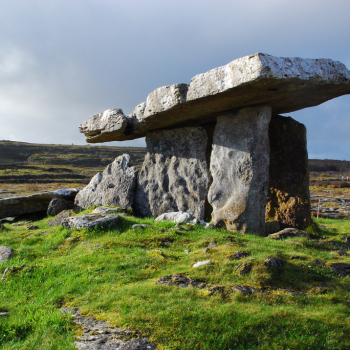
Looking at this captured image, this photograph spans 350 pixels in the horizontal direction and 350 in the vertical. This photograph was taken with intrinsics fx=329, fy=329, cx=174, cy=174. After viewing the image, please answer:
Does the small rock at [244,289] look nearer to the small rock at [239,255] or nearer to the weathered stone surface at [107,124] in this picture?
the small rock at [239,255]

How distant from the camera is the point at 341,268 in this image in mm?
6434

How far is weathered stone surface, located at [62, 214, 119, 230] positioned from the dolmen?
3125mm

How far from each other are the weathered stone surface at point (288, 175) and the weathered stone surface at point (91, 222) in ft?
19.7

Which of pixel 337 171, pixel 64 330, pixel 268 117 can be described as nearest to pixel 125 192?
pixel 268 117

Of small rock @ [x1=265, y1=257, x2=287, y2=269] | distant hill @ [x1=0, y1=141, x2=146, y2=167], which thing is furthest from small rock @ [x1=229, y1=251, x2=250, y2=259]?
distant hill @ [x1=0, y1=141, x2=146, y2=167]

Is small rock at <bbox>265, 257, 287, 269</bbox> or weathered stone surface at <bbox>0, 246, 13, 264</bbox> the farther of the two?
weathered stone surface at <bbox>0, 246, 13, 264</bbox>

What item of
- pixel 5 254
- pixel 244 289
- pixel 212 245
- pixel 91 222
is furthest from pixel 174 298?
pixel 91 222

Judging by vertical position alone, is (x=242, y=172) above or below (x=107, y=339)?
above

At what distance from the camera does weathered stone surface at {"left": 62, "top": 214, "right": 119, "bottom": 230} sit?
894 centimetres

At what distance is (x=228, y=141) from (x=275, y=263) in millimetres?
5491

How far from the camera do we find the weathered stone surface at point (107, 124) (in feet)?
40.7

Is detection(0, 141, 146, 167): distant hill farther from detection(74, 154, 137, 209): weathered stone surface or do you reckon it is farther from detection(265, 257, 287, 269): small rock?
detection(265, 257, 287, 269): small rock

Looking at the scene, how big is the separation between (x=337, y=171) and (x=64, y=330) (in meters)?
74.8

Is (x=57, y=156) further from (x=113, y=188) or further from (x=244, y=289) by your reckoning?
(x=244, y=289)
